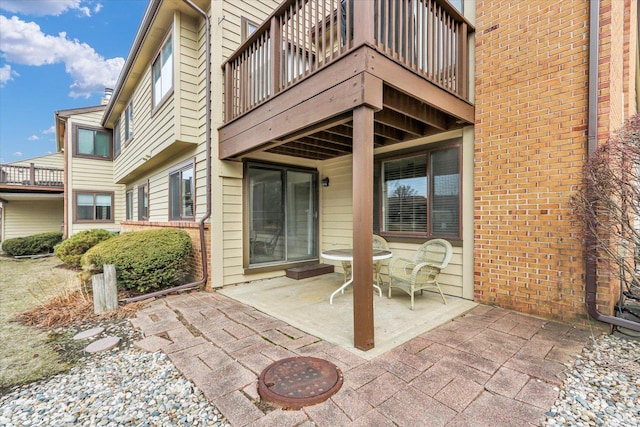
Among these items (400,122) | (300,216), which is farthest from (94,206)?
(400,122)

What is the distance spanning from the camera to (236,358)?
2.44 metres

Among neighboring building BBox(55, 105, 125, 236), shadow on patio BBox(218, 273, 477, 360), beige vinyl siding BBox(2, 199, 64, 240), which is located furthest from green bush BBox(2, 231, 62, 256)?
shadow on patio BBox(218, 273, 477, 360)

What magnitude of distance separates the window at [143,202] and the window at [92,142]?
3.89 metres

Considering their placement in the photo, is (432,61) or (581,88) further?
(432,61)

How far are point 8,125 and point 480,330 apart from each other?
51.5 m

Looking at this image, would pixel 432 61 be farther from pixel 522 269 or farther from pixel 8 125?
pixel 8 125

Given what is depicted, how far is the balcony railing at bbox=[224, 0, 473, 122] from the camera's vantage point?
8.99 ft

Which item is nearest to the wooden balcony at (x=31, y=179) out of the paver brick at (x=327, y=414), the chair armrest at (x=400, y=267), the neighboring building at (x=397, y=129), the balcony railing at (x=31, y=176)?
the balcony railing at (x=31, y=176)

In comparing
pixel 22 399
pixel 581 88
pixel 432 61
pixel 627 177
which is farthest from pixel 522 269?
pixel 22 399

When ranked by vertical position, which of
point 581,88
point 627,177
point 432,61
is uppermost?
point 432,61

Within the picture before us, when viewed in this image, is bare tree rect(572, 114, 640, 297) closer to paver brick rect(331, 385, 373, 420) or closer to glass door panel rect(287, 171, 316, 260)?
paver brick rect(331, 385, 373, 420)

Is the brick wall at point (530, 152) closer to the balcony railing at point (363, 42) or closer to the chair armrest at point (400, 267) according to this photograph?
the balcony railing at point (363, 42)

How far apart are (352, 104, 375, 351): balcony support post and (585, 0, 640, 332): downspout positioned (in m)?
2.31

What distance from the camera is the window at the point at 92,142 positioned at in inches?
423
